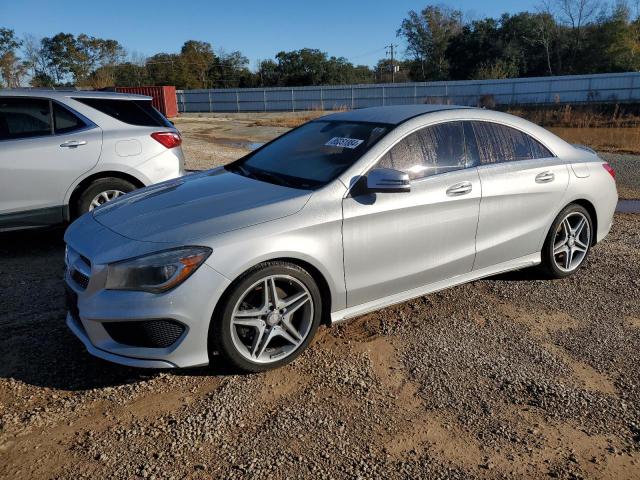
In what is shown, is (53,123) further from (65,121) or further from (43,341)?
(43,341)

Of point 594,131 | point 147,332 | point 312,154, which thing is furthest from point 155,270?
point 594,131

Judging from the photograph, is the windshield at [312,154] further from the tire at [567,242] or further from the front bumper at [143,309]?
the tire at [567,242]

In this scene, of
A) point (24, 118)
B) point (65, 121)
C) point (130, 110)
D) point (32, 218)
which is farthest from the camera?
point (130, 110)

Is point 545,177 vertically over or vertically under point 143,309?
over

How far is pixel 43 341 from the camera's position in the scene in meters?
3.65

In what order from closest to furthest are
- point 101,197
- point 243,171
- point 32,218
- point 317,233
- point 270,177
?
point 317,233
point 270,177
point 243,171
point 32,218
point 101,197

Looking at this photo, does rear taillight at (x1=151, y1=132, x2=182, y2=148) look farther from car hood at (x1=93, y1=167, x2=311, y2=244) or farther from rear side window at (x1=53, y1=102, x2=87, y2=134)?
car hood at (x1=93, y1=167, x2=311, y2=244)

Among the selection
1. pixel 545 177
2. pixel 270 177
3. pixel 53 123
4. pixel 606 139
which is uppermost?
pixel 53 123

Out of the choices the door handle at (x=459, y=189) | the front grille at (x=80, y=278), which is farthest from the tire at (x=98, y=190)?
the door handle at (x=459, y=189)

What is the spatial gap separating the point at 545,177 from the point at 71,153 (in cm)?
463

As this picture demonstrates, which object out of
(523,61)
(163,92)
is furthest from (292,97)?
(523,61)

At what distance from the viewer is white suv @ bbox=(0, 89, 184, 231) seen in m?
5.34

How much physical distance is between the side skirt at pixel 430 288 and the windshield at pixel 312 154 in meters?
0.88

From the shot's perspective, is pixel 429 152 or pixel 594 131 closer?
pixel 429 152
